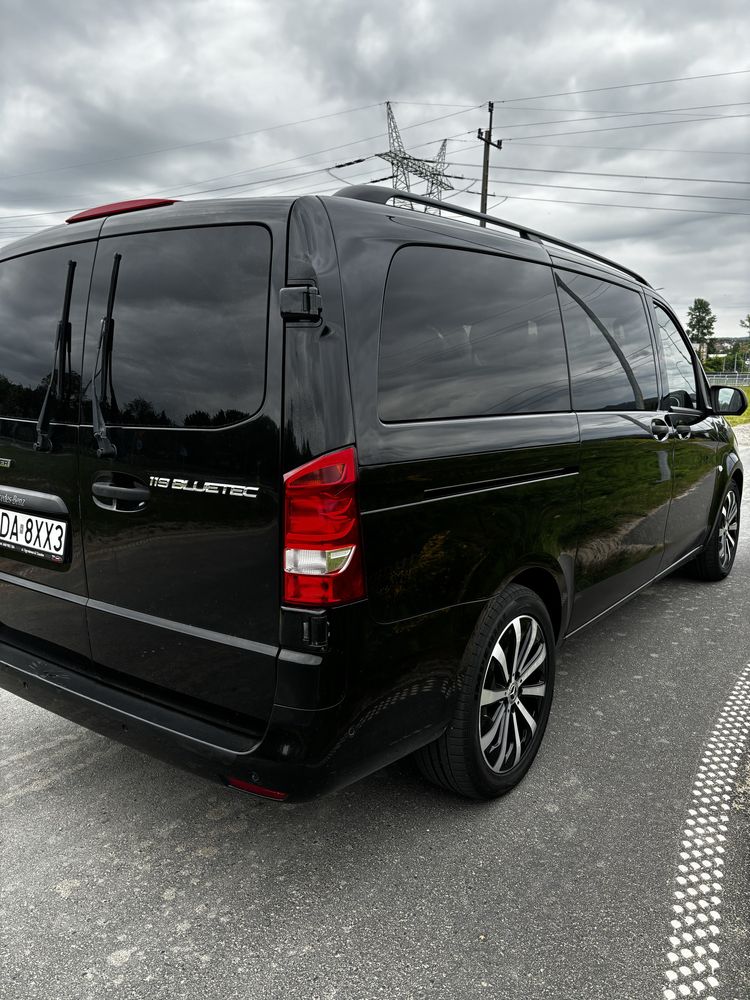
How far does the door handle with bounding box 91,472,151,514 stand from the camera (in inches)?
83.0

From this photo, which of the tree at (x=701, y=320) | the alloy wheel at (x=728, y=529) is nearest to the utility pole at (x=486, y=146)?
the alloy wheel at (x=728, y=529)

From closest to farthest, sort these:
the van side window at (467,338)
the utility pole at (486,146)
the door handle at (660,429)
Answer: the van side window at (467,338)
the door handle at (660,429)
the utility pole at (486,146)

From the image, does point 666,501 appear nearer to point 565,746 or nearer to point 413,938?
point 565,746

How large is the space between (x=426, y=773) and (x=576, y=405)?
5.00ft

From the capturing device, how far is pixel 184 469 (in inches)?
79.4

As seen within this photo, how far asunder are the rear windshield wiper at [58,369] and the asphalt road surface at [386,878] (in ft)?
4.30

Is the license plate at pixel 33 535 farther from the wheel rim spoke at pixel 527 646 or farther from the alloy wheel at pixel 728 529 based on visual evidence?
the alloy wheel at pixel 728 529

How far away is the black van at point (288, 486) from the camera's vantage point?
6.18ft

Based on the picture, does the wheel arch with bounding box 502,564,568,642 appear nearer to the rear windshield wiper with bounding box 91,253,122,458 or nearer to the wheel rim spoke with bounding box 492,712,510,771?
the wheel rim spoke with bounding box 492,712,510,771

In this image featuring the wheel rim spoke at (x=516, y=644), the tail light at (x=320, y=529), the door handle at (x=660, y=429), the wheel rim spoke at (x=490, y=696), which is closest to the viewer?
the tail light at (x=320, y=529)

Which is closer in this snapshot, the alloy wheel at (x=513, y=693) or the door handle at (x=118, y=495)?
the door handle at (x=118, y=495)

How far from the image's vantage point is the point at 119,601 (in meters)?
2.22

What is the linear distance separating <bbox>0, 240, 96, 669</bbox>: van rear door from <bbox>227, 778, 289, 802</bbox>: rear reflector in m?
0.70

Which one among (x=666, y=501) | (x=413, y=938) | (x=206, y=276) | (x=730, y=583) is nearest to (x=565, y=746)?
(x=413, y=938)
